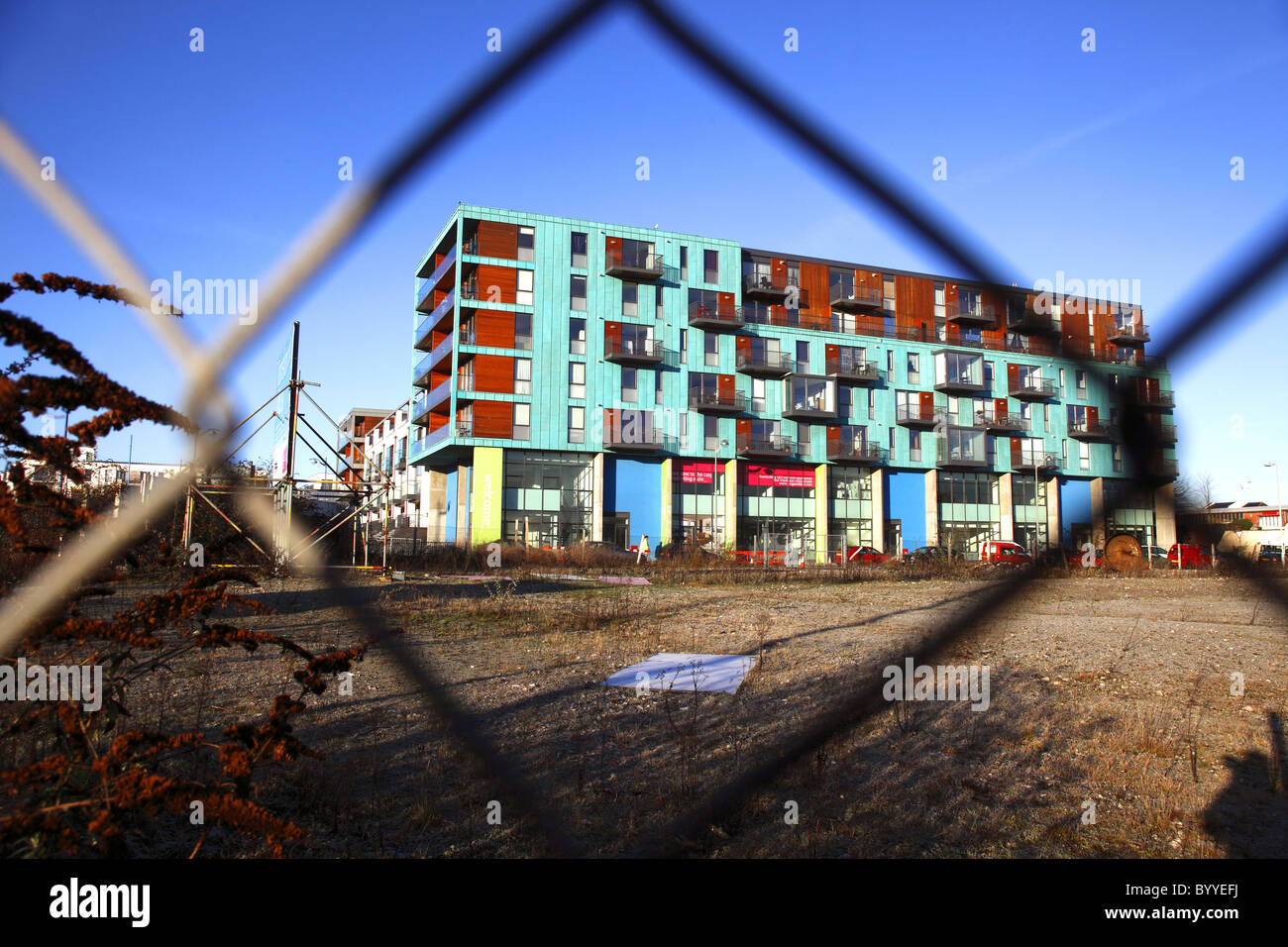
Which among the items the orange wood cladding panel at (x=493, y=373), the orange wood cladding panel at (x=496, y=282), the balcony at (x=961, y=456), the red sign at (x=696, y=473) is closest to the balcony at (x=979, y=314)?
the orange wood cladding panel at (x=496, y=282)

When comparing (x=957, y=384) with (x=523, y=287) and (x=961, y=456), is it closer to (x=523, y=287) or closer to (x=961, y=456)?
(x=961, y=456)

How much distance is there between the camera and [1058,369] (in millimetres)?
1058

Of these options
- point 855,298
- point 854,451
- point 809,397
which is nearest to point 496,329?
point 809,397

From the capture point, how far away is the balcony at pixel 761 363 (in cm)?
4041

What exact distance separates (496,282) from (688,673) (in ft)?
100

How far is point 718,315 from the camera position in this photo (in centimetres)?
3988

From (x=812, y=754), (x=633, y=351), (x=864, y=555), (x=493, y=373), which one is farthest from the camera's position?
(x=633, y=351)

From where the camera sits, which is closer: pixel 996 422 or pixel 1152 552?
pixel 1152 552

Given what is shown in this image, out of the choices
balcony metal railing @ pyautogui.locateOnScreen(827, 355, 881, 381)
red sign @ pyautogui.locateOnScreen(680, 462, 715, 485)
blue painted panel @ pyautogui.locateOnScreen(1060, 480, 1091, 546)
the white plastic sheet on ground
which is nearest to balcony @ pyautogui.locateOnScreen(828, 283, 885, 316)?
balcony metal railing @ pyautogui.locateOnScreen(827, 355, 881, 381)

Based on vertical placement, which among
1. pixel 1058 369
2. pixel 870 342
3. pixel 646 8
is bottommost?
pixel 1058 369

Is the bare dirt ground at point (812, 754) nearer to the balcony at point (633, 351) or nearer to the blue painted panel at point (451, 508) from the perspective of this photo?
the balcony at point (633, 351)
